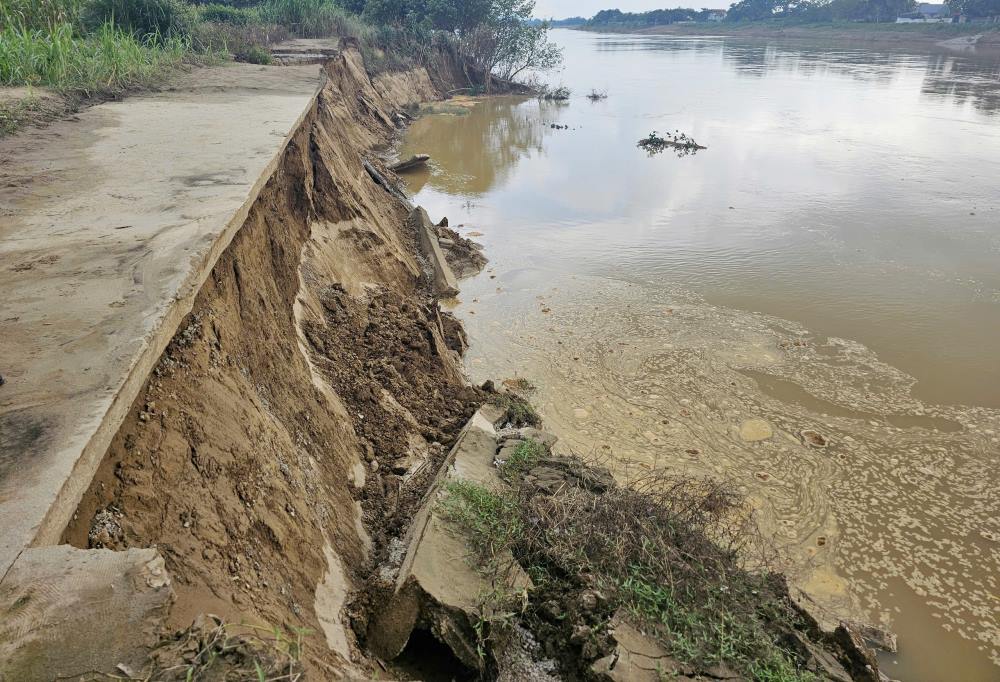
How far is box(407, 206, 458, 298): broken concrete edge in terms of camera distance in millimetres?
9469

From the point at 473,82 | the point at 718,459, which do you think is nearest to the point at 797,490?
the point at 718,459

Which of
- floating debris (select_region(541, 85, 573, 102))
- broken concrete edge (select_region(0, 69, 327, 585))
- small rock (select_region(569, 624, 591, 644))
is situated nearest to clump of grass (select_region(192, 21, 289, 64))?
broken concrete edge (select_region(0, 69, 327, 585))

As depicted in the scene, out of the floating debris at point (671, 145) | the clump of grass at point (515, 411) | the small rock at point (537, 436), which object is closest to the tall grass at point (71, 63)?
the clump of grass at point (515, 411)

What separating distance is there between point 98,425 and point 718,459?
5308 mm

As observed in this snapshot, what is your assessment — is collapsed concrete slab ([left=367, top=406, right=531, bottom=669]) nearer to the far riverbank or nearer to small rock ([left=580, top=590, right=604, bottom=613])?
small rock ([left=580, top=590, right=604, bottom=613])

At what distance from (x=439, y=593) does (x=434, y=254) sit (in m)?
7.50

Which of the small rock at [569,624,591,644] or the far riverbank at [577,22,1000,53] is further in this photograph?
the far riverbank at [577,22,1000,53]

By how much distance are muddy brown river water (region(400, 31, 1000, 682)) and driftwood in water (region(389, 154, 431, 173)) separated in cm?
51

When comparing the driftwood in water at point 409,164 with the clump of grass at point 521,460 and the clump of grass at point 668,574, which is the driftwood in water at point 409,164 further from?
the clump of grass at point 668,574

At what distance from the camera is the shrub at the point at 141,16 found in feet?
43.2

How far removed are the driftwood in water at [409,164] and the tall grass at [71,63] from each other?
6171 millimetres

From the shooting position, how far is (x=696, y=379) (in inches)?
299

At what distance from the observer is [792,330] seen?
8898 mm

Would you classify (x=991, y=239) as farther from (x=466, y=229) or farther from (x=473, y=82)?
(x=473, y=82)
